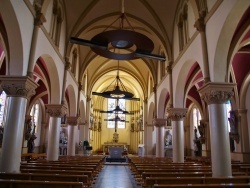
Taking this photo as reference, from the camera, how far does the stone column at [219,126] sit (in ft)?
27.6

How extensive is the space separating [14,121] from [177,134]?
9.40 meters

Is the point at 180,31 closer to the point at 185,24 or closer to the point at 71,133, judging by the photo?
the point at 185,24

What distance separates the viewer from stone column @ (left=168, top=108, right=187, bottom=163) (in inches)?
548

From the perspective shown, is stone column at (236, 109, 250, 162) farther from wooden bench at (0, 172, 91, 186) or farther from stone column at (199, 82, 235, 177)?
wooden bench at (0, 172, 91, 186)

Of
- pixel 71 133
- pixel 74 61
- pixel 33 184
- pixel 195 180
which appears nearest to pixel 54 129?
pixel 71 133

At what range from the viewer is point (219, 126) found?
8.70 m

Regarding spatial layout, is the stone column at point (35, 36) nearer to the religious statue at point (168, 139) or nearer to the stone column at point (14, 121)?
the stone column at point (14, 121)

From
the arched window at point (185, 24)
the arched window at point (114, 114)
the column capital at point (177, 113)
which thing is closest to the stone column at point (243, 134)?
the column capital at point (177, 113)

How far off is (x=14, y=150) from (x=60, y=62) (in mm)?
7102

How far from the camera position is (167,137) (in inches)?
1113

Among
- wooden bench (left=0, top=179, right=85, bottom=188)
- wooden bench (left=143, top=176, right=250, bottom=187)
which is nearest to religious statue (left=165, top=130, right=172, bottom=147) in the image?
wooden bench (left=143, top=176, right=250, bottom=187)

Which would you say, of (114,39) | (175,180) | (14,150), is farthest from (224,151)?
(14,150)

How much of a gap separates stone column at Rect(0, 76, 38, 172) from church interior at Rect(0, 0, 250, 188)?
35 millimetres

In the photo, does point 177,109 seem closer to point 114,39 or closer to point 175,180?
point 114,39
